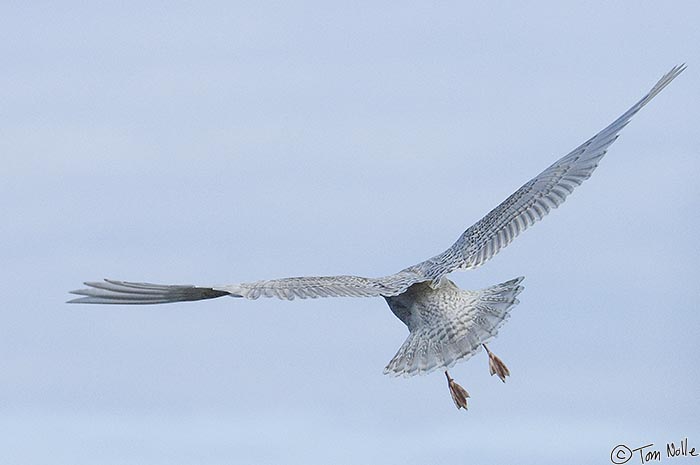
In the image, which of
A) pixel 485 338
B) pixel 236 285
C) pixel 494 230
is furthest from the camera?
pixel 494 230

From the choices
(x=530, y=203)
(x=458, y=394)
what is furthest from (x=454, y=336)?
(x=530, y=203)

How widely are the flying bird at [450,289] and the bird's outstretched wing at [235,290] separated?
1 cm

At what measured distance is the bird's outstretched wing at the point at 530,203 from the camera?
20.2 meters

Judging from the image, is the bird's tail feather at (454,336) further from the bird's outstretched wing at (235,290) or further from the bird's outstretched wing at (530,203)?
the bird's outstretched wing at (235,290)

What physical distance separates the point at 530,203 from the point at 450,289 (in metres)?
1.93

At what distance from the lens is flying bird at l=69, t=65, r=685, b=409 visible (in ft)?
59.0

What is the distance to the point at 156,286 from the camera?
1803 centimetres

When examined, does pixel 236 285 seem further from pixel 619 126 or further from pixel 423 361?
pixel 619 126

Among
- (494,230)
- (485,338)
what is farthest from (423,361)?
(494,230)

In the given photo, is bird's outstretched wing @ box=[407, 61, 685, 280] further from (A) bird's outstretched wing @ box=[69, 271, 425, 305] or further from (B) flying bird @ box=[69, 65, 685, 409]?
(A) bird's outstretched wing @ box=[69, 271, 425, 305]

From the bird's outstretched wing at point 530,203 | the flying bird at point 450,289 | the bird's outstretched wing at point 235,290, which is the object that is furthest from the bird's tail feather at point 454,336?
the bird's outstretched wing at point 235,290

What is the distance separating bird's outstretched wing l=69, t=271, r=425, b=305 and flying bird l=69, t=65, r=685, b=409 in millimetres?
11

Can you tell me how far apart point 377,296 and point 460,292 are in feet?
5.65

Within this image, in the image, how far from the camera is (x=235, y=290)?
690 inches
